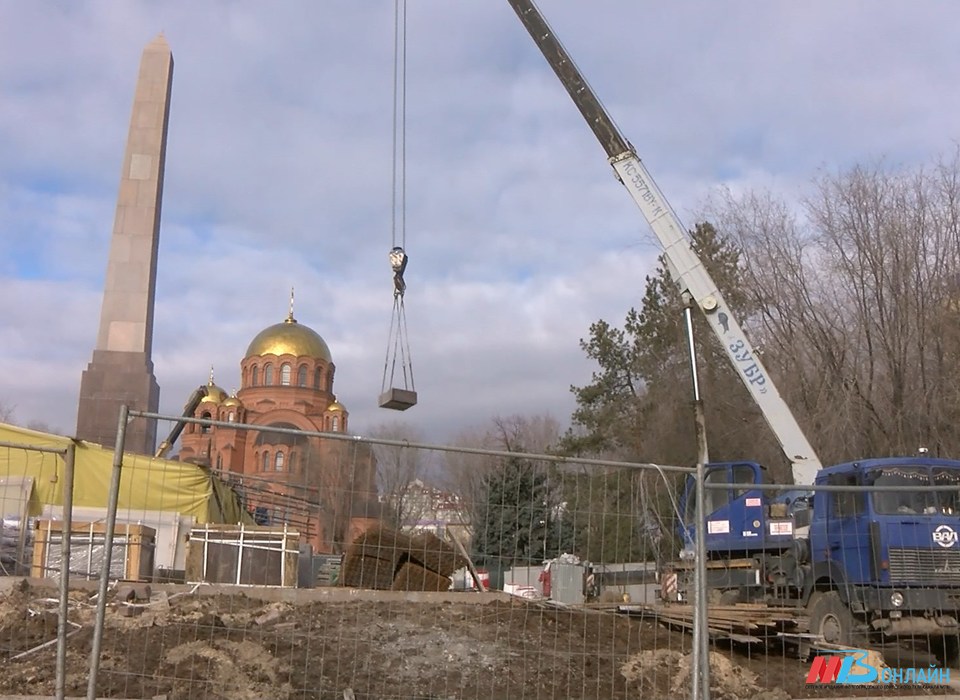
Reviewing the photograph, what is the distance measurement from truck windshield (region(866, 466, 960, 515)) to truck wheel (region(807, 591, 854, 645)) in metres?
1.28

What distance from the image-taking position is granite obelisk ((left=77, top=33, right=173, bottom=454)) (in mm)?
20656

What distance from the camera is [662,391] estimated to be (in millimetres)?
33281

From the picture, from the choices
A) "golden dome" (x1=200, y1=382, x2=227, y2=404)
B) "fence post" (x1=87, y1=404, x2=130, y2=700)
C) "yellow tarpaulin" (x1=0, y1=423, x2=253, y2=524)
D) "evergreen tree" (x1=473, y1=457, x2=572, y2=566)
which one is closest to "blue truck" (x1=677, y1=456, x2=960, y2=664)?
"evergreen tree" (x1=473, y1=457, x2=572, y2=566)

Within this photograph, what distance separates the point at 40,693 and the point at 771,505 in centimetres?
977

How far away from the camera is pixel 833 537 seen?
39.1ft

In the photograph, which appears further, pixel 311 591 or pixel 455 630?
pixel 311 591

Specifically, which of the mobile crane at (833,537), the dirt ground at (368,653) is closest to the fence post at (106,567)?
the dirt ground at (368,653)

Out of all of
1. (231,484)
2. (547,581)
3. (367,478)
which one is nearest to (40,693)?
(367,478)

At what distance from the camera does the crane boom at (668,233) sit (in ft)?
48.2

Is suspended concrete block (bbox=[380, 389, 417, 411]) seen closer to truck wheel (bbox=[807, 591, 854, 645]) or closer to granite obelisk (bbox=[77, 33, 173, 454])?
truck wheel (bbox=[807, 591, 854, 645])

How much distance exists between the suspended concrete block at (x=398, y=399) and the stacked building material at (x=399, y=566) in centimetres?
155

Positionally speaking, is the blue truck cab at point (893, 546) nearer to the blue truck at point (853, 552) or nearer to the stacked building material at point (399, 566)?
the blue truck at point (853, 552)

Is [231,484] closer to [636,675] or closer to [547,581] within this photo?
[547,581]

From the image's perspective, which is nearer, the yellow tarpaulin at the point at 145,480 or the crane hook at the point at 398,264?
the crane hook at the point at 398,264
